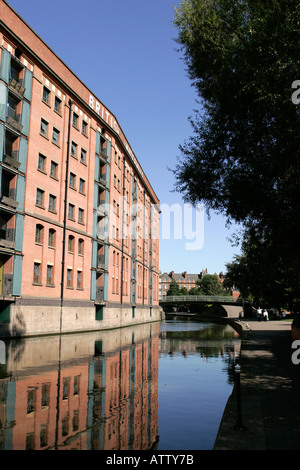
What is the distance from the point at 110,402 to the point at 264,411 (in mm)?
2990

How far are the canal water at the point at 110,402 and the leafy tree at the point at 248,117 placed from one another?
17.0 feet

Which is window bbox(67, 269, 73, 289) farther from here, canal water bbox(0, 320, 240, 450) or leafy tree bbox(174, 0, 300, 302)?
leafy tree bbox(174, 0, 300, 302)

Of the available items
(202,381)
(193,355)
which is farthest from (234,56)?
(193,355)

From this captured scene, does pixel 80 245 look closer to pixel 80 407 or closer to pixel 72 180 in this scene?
pixel 72 180

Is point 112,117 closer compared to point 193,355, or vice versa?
point 193,355

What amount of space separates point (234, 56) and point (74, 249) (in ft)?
73.7

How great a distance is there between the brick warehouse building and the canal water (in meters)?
11.2

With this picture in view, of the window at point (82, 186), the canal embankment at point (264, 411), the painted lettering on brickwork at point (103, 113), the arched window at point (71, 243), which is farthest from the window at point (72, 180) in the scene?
the canal embankment at point (264, 411)

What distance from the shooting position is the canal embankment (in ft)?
17.7

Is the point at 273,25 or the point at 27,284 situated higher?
the point at 273,25

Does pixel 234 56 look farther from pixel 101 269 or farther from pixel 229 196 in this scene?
pixel 101 269

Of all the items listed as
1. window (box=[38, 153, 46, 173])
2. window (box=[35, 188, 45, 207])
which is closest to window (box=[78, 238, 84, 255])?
window (box=[35, 188, 45, 207])

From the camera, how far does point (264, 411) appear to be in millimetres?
7137

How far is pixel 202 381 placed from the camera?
1108 centimetres
